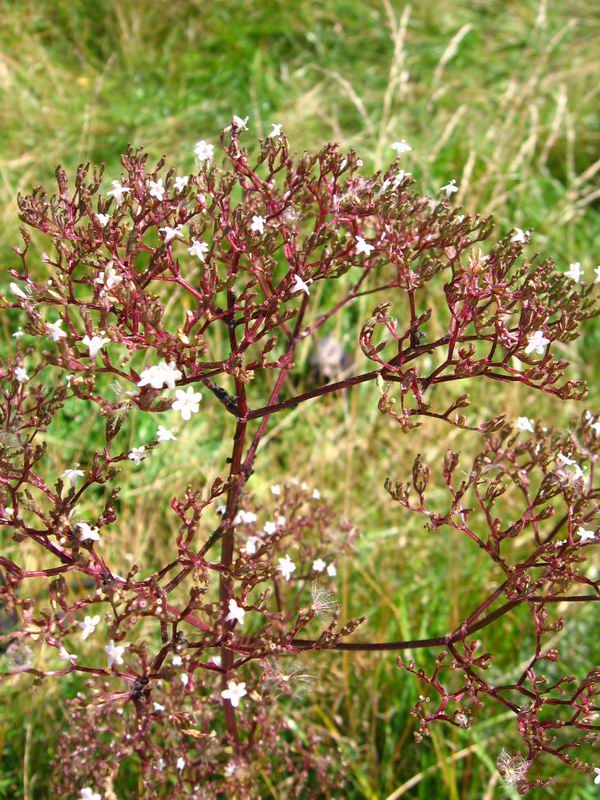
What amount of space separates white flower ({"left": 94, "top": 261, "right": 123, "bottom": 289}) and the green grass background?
1270 mm

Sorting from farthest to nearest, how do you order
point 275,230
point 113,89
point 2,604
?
point 113,89 < point 2,604 < point 275,230

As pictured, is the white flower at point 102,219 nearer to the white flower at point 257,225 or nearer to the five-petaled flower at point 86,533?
the white flower at point 257,225

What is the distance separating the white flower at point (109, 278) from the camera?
1.33m

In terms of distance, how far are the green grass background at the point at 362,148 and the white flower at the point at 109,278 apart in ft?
4.17

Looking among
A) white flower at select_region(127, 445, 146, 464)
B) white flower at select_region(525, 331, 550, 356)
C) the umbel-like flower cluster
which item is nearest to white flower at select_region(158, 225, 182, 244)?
the umbel-like flower cluster

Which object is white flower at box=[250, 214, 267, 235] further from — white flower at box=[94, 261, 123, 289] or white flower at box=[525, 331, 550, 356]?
white flower at box=[525, 331, 550, 356]

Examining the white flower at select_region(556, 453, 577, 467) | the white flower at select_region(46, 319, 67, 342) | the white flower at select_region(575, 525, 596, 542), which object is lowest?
the white flower at select_region(575, 525, 596, 542)

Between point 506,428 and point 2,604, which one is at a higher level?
Answer: point 506,428

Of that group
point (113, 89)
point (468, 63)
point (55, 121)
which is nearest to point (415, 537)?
point (55, 121)

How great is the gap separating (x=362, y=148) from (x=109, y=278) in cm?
347

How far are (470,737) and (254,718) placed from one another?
0.82 m

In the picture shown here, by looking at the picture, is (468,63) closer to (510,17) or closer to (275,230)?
(510,17)

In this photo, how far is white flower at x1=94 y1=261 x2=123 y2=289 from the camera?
1330 mm

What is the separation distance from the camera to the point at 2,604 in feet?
5.27
